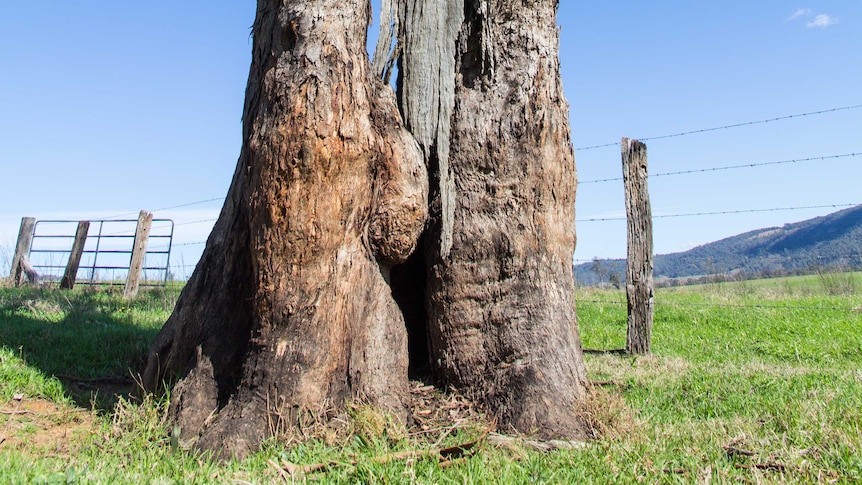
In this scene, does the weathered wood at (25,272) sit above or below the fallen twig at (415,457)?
above

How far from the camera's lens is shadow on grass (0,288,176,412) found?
514 cm

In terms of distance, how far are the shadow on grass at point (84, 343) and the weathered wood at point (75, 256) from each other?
6374 millimetres

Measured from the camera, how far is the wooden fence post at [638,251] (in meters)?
7.26

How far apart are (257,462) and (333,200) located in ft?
4.67

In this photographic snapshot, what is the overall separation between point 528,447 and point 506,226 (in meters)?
1.30

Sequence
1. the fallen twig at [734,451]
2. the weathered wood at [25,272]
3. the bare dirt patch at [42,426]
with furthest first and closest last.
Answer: the weathered wood at [25,272], the bare dirt patch at [42,426], the fallen twig at [734,451]

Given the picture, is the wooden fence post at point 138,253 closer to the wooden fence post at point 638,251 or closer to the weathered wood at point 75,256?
the weathered wood at point 75,256

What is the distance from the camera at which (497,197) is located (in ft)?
14.2

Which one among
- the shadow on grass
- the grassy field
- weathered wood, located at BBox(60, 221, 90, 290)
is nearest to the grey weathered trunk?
the grassy field

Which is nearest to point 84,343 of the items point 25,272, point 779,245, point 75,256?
point 75,256

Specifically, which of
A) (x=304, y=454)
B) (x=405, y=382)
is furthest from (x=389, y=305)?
(x=304, y=454)

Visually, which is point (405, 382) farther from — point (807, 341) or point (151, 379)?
point (807, 341)

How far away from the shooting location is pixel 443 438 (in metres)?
3.91

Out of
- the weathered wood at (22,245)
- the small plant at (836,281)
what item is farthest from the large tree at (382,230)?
the small plant at (836,281)
